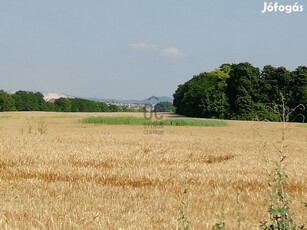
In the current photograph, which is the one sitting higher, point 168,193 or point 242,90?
point 242,90

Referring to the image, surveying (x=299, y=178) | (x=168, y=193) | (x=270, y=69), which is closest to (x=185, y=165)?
(x=299, y=178)

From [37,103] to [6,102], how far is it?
15.4 meters

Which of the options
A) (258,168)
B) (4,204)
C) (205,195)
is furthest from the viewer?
(258,168)

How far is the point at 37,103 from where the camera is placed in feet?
436

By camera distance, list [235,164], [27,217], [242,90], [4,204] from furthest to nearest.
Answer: [242,90] < [235,164] < [4,204] < [27,217]

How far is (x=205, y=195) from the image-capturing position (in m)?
9.10

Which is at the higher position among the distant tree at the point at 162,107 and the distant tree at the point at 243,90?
the distant tree at the point at 243,90

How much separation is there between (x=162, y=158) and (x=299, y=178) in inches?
230

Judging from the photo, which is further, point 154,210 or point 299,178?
point 299,178

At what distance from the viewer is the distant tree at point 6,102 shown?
11681 cm

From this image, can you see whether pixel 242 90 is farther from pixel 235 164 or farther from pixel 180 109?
pixel 235 164

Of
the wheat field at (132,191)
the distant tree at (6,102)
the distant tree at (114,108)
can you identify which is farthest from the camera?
the distant tree at (114,108)

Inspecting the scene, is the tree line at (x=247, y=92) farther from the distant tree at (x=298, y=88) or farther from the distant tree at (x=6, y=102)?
the distant tree at (x=6, y=102)

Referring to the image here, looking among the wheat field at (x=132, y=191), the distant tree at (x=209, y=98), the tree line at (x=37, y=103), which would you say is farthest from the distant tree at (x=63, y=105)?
the wheat field at (x=132, y=191)
